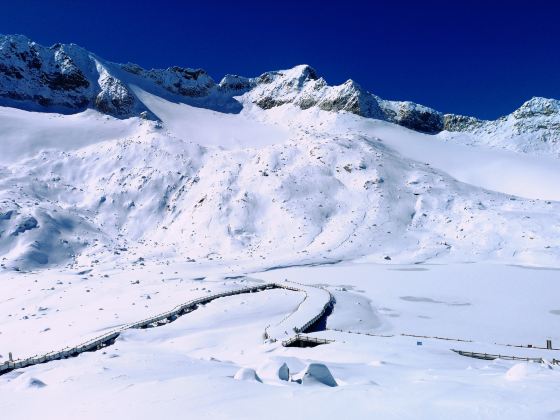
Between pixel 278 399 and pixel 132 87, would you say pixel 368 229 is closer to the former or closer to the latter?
pixel 278 399

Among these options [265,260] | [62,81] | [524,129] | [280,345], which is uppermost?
[62,81]

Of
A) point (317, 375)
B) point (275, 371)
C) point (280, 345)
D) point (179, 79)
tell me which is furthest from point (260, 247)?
point (179, 79)

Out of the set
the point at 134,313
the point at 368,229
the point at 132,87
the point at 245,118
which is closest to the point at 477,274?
the point at 368,229

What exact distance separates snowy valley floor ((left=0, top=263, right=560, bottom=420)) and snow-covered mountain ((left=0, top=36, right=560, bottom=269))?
34.0 feet

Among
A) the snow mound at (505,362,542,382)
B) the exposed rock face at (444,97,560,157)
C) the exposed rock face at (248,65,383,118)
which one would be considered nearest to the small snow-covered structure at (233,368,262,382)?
the snow mound at (505,362,542,382)

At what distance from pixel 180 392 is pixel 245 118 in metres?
134

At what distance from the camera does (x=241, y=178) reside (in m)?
102

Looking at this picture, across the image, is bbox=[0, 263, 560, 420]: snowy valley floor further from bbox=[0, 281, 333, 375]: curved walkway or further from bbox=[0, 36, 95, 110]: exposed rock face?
bbox=[0, 36, 95, 110]: exposed rock face

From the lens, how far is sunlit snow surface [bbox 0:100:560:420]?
752 inches

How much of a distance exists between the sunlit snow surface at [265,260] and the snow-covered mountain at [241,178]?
0.47m

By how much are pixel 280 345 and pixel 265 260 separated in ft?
135

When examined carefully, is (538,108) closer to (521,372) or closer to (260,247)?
(260,247)

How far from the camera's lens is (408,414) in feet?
48.4

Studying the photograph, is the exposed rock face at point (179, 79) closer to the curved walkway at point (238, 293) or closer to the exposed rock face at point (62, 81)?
the exposed rock face at point (62, 81)
